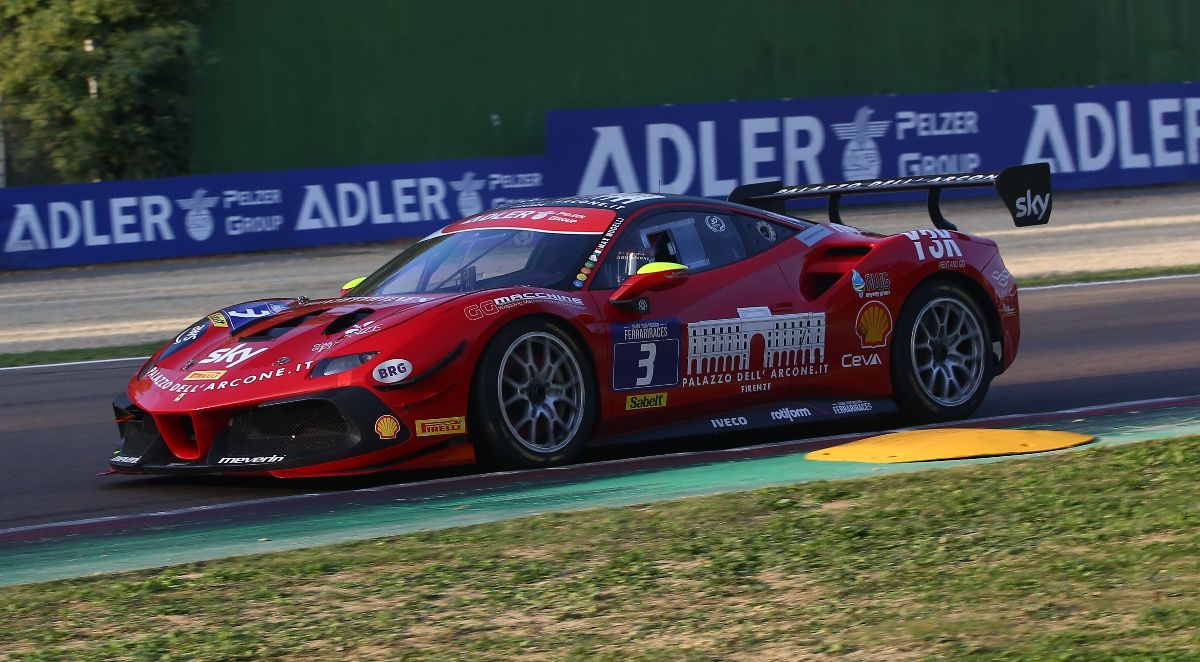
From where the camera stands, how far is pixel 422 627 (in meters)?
4.59

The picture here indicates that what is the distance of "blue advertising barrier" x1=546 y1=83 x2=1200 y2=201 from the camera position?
23344mm

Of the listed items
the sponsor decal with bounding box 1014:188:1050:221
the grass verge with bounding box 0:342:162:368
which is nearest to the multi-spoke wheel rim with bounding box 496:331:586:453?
the sponsor decal with bounding box 1014:188:1050:221

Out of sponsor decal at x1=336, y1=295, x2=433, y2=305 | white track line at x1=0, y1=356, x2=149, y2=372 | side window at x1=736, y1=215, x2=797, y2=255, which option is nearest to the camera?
sponsor decal at x1=336, y1=295, x2=433, y2=305

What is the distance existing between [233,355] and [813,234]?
10.4ft

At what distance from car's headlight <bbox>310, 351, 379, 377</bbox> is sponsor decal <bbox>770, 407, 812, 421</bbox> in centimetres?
222

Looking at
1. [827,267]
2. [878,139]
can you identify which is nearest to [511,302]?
[827,267]

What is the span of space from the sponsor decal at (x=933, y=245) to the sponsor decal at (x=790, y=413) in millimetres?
1124

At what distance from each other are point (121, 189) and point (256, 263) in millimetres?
1901

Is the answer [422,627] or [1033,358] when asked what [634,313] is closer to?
[422,627]

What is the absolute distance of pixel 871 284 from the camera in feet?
28.0

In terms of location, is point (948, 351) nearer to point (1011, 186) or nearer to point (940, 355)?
point (940, 355)

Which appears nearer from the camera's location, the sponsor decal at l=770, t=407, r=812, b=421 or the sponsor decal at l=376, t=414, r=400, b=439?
the sponsor decal at l=376, t=414, r=400, b=439

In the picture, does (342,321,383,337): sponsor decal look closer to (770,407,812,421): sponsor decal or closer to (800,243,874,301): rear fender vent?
(770,407,812,421): sponsor decal

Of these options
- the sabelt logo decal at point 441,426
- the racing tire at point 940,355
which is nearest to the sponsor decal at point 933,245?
the racing tire at point 940,355
